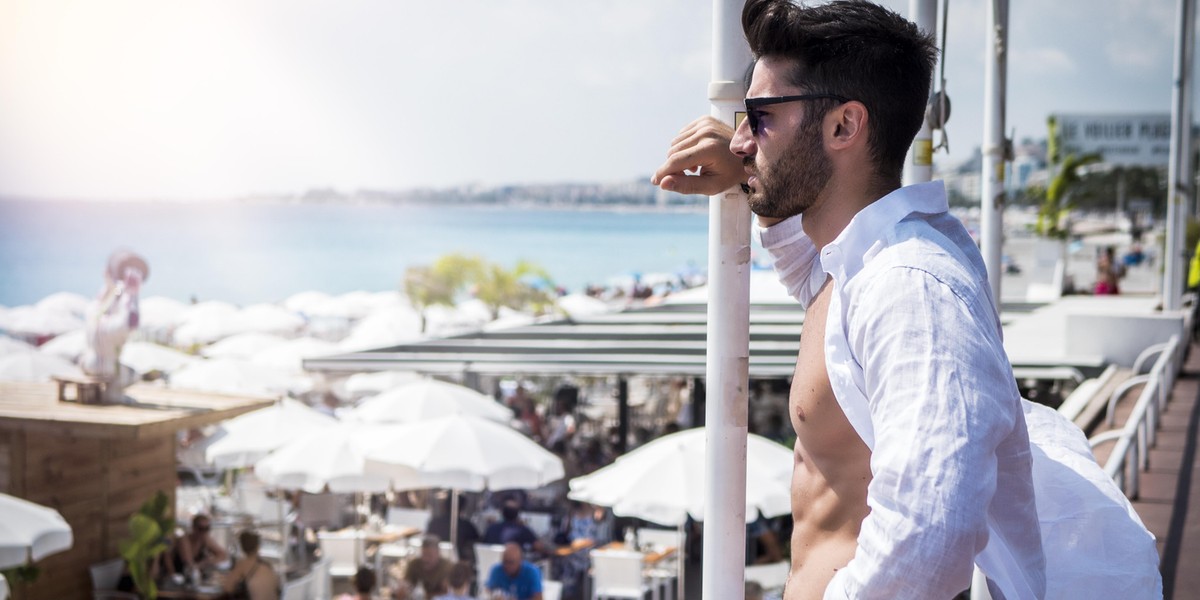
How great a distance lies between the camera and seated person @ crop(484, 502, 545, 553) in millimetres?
11688

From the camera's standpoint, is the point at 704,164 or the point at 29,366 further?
the point at 29,366

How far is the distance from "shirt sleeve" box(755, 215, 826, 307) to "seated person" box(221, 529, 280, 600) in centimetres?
926

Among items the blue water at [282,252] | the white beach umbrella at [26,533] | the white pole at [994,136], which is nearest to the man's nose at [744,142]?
the white pole at [994,136]

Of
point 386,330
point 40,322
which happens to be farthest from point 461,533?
point 40,322

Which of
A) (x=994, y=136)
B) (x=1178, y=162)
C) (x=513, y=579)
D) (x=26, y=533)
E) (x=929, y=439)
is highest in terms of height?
(x=1178, y=162)

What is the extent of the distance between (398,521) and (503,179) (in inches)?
5758

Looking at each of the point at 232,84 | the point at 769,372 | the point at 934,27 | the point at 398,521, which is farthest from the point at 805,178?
the point at 232,84

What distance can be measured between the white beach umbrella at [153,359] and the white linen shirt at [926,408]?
19.7 metres

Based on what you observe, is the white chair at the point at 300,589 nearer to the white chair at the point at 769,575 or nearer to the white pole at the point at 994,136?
the white chair at the point at 769,575

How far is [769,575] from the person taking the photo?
10711 mm

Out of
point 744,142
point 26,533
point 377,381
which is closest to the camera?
point 744,142

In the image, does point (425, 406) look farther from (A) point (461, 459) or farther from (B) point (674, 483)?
(B) point (674, 483)

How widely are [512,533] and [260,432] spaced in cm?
340

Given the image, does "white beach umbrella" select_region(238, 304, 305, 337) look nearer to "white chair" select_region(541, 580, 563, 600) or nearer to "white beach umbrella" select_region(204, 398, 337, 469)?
"white beach umbrella" select_region(204, 398, 337, 469)
